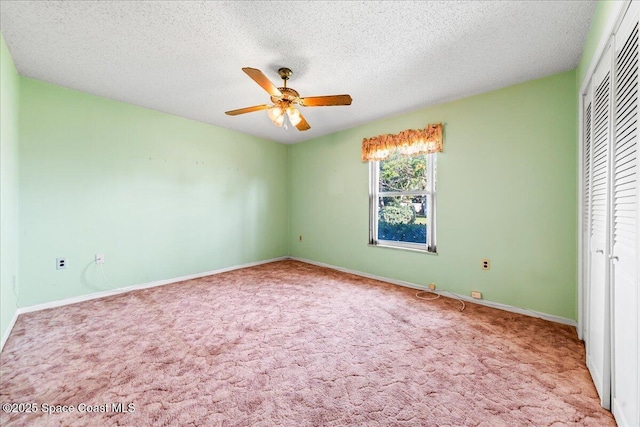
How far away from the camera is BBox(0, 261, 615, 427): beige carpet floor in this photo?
4.43 feet

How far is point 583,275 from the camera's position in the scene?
2.05 m

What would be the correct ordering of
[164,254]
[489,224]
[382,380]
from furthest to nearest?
1. [164,254]
2. [489,224]
3. [382,380]

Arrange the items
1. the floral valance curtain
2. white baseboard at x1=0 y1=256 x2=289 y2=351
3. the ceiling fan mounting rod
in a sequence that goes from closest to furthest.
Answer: the ceiling fan mounting rod, white baseboard at x1=0 y1=256 x2=289 y2=351, the floral valance curtain

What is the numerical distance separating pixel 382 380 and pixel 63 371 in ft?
6.98

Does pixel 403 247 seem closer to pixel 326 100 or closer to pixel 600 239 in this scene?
pixel 600 239

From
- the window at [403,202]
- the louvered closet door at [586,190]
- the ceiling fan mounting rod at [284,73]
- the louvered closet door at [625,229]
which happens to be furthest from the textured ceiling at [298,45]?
the window at [403,202]

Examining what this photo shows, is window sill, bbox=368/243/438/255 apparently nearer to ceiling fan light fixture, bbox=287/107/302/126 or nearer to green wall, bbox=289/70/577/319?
green wall, bbox=289/70/577/319

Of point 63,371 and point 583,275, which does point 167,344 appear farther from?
point 583,275

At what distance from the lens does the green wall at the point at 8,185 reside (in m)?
2.02

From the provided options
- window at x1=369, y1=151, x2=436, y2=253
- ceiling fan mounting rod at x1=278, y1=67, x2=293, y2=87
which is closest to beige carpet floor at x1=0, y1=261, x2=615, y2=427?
window at x1=369, y1=151, x2=436, y2=253

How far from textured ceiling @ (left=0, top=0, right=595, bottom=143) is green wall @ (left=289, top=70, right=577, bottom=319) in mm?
278

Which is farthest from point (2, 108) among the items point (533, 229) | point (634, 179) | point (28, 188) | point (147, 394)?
point (533, 229)

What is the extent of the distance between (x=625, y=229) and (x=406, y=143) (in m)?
2.47

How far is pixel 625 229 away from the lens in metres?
1.21
